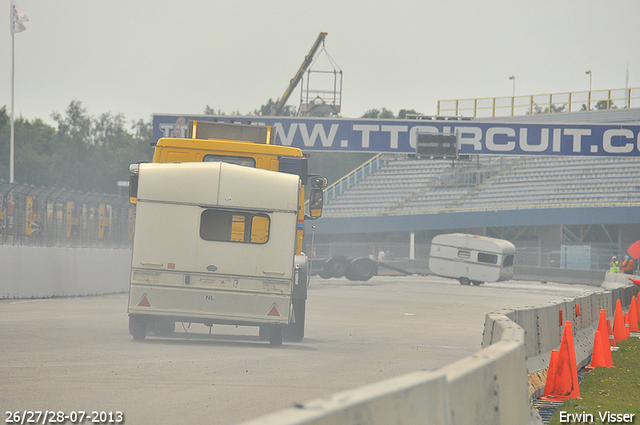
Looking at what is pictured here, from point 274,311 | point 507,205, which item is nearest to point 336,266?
point 507,205

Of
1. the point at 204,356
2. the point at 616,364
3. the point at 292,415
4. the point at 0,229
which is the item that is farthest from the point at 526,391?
the point at 0,229

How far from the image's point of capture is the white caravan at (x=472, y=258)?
39062mm

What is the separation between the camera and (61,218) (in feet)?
73.8

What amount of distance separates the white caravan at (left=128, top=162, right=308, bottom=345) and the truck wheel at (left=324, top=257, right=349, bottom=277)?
1098 inches

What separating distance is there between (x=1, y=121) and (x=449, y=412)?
96.9 meters

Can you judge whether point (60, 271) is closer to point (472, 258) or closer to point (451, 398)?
point (451, 398)

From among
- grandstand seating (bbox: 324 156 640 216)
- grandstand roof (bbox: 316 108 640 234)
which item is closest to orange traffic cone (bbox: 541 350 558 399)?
grandstand roof (bbox: 316 108 640 234)

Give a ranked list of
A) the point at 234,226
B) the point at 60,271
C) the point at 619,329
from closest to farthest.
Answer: the point at 234,226 → the point at 619,329 → the point at 60,271

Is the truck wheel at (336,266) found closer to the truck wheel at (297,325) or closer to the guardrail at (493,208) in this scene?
the guardrail at (493,208)

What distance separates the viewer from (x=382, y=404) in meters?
3.33

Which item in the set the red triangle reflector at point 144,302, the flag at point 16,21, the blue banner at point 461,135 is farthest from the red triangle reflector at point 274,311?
the flag at point 16,21

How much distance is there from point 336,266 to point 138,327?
27.9m

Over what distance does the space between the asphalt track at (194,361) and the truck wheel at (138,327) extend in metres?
0.16

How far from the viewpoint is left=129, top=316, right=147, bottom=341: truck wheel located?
12.1 meters
